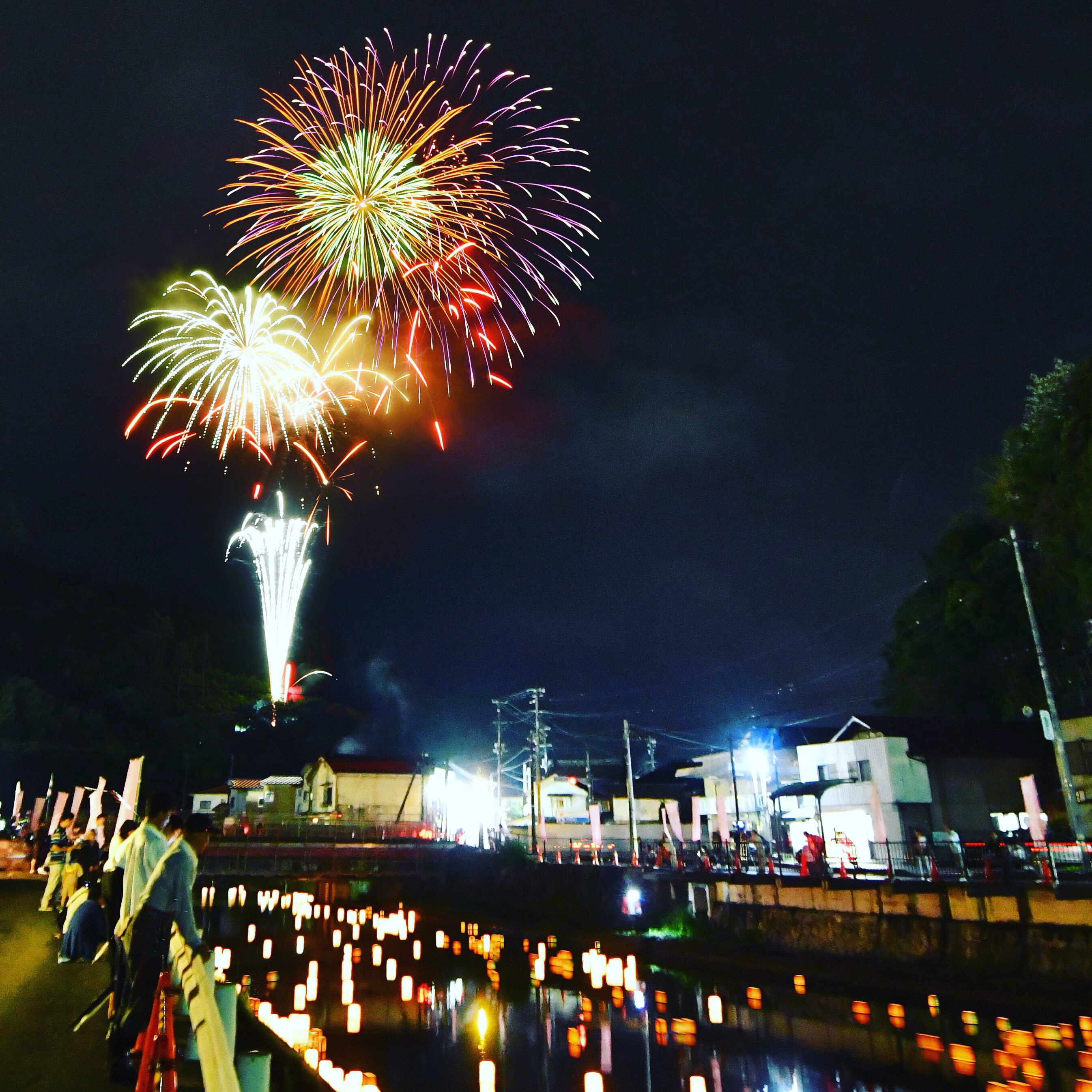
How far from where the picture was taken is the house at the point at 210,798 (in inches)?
2557

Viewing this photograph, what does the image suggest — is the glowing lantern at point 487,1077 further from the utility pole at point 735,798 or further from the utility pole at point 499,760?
the utility pole at point 499,760

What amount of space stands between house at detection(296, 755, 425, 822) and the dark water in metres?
33.0

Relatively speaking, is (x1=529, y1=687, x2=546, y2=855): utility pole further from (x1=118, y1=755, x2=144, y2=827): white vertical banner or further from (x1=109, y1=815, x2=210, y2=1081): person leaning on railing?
(x1=109, y1=815, x2=210, y2=1081): person leaning on railing

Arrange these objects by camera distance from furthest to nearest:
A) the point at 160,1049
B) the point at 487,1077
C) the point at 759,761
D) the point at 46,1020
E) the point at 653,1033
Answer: the point at 759,761 < the point at 653,1033 < the point at 487,1077 < the point at 46,1020 < the point at 160,1049

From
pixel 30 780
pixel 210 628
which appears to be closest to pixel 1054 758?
pixel 30 780

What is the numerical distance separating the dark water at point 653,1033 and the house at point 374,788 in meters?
33.0

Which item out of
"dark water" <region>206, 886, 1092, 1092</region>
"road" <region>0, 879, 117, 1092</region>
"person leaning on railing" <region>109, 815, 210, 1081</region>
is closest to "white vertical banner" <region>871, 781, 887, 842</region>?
"dark water" <region>206, 886, 1092, 1092</region>

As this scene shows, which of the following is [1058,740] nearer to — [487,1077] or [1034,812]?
[1034,812]

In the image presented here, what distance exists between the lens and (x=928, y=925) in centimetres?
2012

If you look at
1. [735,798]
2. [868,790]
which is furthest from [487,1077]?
[868,790]

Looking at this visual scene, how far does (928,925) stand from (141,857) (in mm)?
19414

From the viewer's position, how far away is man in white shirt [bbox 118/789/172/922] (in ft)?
21.9

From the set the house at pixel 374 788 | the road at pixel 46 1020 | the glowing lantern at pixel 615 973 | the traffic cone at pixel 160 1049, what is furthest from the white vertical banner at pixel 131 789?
the house at pixel 374 788

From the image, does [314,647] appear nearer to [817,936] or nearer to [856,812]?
[856,812]
